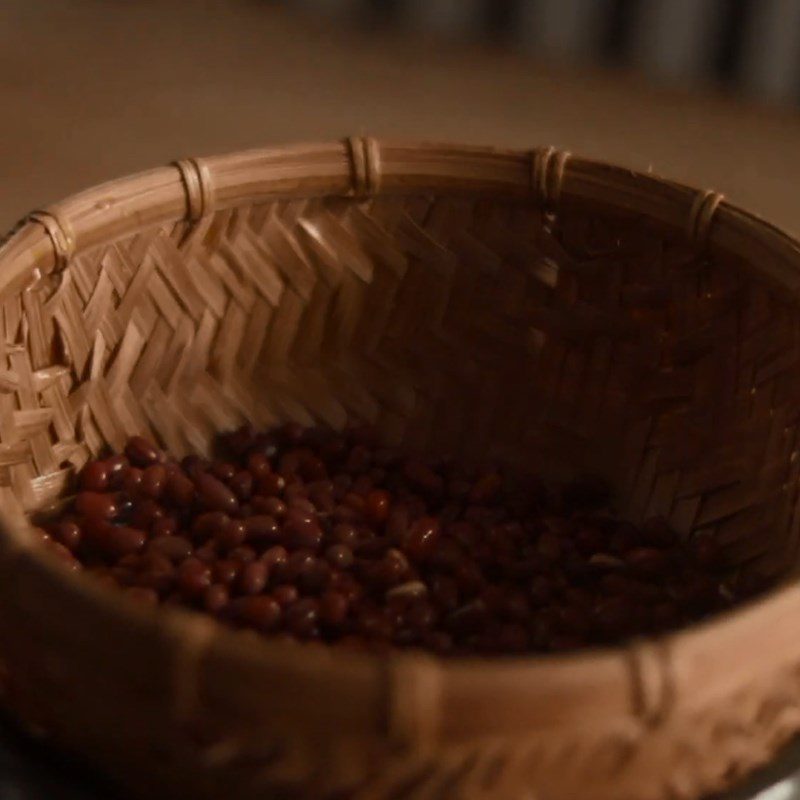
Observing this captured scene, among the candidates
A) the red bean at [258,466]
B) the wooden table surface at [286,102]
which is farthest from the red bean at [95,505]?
the wooden table surface at [286,102]

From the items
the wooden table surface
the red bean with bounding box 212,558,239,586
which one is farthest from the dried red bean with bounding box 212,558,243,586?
the wooden table surface

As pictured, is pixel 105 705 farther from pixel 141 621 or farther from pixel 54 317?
pixel 54 317

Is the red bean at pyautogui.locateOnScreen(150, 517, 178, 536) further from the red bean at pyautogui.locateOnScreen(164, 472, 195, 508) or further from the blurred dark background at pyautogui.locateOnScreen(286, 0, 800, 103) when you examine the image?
the blurred dark background at pyautogui.locateOnScreen(286, 0, 800, 103)

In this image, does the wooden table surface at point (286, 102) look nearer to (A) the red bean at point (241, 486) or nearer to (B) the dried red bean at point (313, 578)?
(A) the red bean at point (241, 486)

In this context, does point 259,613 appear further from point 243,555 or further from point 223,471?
point 223,471

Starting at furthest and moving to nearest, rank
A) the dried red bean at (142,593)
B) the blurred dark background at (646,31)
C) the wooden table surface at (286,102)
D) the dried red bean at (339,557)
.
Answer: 1. the blurred dark background at (646,31)
2. the wooden table surface at (286,102)
3. the dried red bean at (339,557)
4. the dried red bean at (142,593)

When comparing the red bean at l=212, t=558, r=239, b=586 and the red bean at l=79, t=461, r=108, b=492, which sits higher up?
the red bean at l=79, t=461, r=108, b=492
